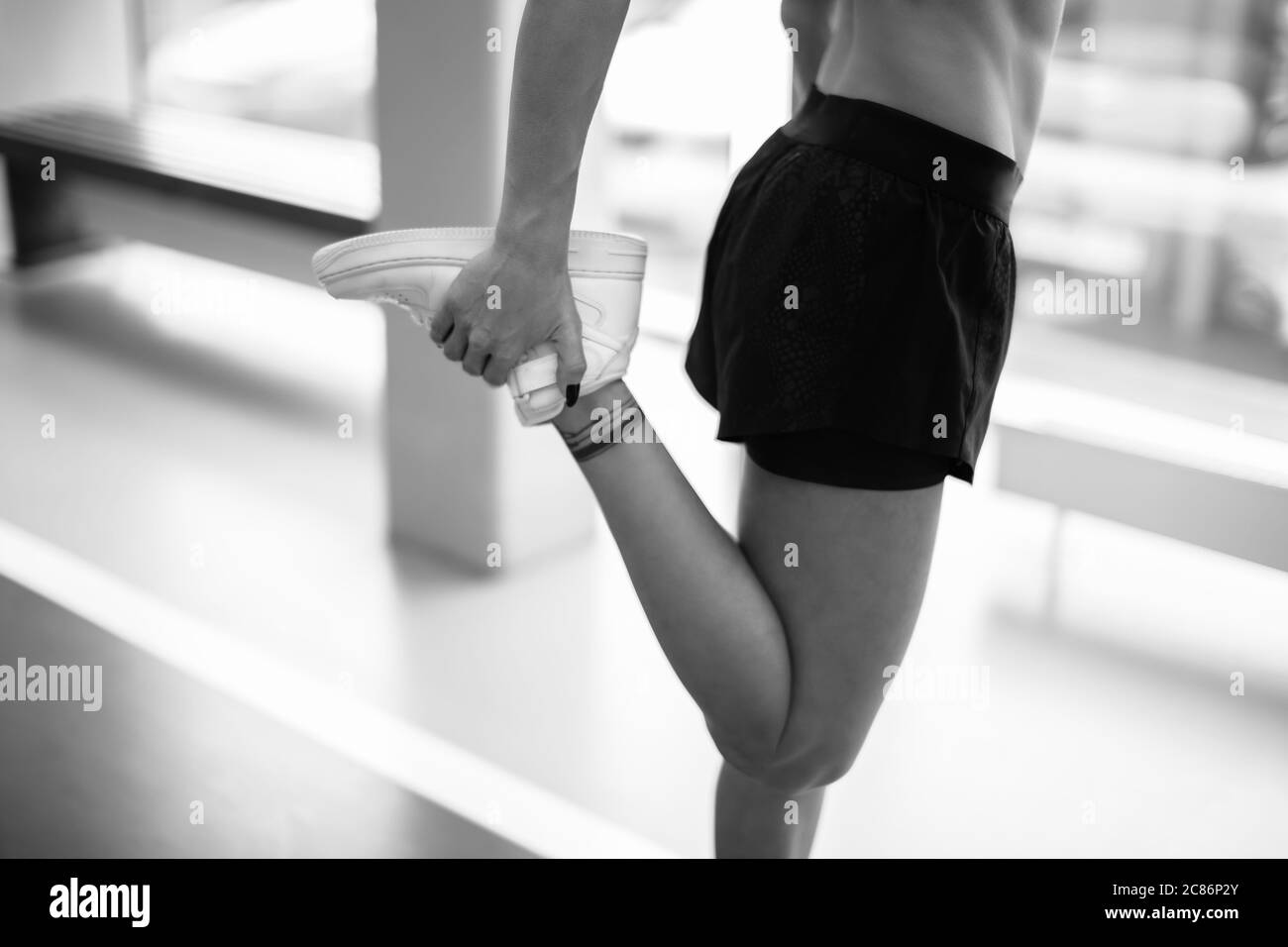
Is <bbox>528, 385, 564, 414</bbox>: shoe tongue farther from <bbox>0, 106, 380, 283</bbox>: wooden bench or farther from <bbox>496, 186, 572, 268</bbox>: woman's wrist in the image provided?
<bbox>0, 106, 380, 283</bbox>: wooden bench

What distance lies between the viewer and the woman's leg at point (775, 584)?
1220 millimetres

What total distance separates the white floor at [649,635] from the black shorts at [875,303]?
90 centimetres

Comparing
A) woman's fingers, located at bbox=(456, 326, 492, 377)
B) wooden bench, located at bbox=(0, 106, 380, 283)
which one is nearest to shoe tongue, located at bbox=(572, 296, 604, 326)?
woman's fingers, located at bbox=(456, 326, 492, 377)

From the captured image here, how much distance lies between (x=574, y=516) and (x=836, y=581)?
1.64 m

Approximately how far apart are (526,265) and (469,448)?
1.50 meters

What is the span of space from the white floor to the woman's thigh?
70 centimetres

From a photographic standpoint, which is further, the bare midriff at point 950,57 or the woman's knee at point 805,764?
the woman's knee at point 805,764

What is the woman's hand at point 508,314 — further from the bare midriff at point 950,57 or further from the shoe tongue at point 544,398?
the bare midriff at point 950,57

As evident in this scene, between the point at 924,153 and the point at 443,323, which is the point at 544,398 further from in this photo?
the point at 924,153

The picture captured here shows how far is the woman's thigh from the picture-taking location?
1.21 m

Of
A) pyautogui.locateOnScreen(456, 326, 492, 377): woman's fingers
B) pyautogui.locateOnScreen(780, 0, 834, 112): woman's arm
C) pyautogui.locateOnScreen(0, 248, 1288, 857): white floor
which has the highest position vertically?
pyautogui.locateOnScreen(780, 0, 834, 112): woman's arm

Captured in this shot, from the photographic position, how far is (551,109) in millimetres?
1125

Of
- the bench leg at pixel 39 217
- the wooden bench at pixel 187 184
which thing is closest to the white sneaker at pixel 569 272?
the wooden bench at pixel 187 184

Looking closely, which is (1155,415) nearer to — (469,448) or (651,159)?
(469,448)
